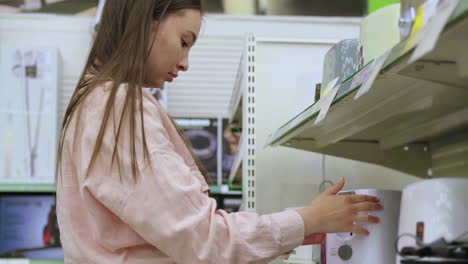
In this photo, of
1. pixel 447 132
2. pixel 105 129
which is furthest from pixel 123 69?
pixel 447 132

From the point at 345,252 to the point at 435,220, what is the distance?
18.7 inches

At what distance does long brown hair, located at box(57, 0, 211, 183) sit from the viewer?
133 centimetres

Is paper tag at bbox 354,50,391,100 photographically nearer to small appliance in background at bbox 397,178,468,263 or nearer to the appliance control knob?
small appliance in background at bbox 397,178,468,263

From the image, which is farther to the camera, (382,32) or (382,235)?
(382,32)

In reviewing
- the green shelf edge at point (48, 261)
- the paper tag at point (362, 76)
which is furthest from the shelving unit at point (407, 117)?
the green shelf edge at point (48, 261)

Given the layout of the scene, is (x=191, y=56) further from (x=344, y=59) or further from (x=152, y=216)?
(x=152, y=216)

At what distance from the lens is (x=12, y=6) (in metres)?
4.24

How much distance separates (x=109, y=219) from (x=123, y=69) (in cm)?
30

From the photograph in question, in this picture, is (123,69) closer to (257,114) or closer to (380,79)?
(380,79)

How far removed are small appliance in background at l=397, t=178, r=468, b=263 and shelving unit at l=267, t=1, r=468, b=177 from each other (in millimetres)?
198

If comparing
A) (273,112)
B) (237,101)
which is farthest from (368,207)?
(237,101)

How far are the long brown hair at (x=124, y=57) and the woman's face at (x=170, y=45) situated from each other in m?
0.02

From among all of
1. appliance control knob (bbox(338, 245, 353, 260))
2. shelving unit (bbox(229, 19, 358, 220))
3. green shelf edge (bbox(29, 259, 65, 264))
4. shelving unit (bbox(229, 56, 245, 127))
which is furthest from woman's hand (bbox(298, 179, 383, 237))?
green shelf edge (bbox(29, 259, 65, 264))

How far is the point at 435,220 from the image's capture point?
1.05 metres
